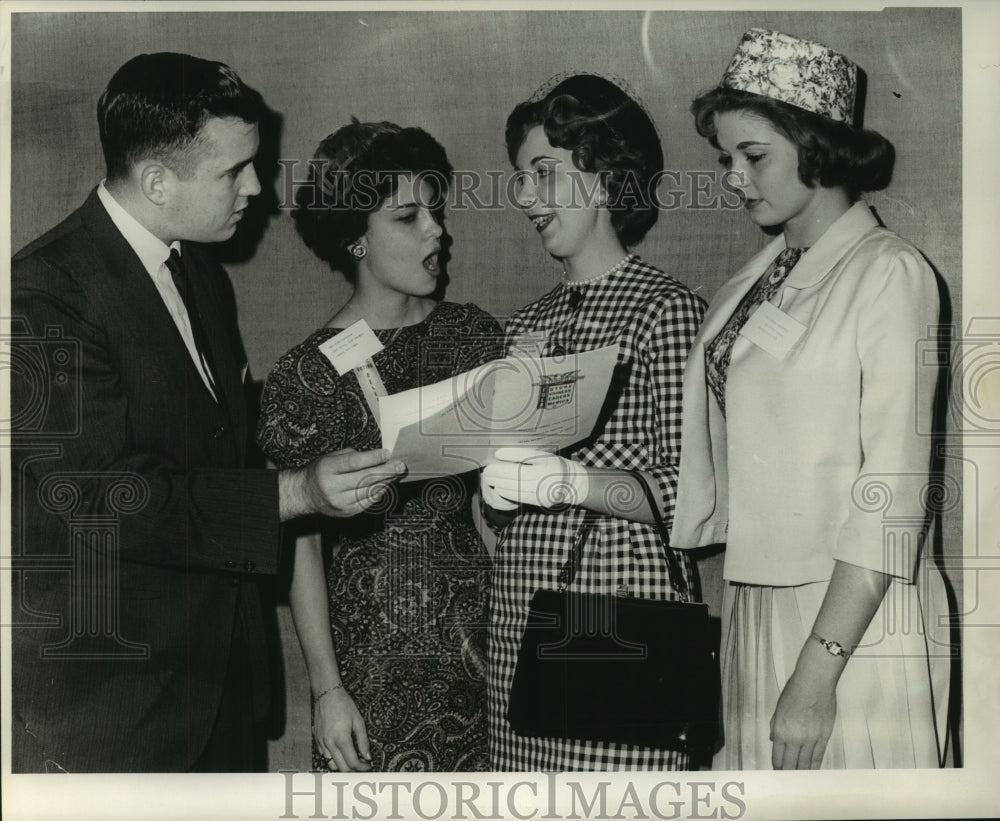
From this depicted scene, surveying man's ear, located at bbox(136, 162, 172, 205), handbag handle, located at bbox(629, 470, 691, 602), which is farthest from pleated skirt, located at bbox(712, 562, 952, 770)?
man's ear, located at bbox(136, 162, 172, 205)

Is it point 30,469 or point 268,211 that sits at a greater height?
point 268,211

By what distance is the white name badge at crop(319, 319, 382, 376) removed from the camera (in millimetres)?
2479

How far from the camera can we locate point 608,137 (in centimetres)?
251

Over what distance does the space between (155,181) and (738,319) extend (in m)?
1.33

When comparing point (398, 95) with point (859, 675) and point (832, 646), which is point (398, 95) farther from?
point (859, 675)

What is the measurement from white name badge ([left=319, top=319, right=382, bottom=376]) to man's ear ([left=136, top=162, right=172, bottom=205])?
481 mm

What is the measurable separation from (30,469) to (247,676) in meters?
0.68

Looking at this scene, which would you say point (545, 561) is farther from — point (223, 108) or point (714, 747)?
point (223, 108)

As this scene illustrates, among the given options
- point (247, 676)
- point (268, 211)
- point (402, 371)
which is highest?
point (268, 211)

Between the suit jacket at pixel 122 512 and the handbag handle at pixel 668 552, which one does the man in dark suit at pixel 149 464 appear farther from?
the handbag handle at pixel 668 552

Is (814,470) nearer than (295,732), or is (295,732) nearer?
(814,470)

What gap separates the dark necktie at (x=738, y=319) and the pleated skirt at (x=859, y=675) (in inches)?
18.4

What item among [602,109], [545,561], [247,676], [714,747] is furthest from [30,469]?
[714,747]

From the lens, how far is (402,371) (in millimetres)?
2484
